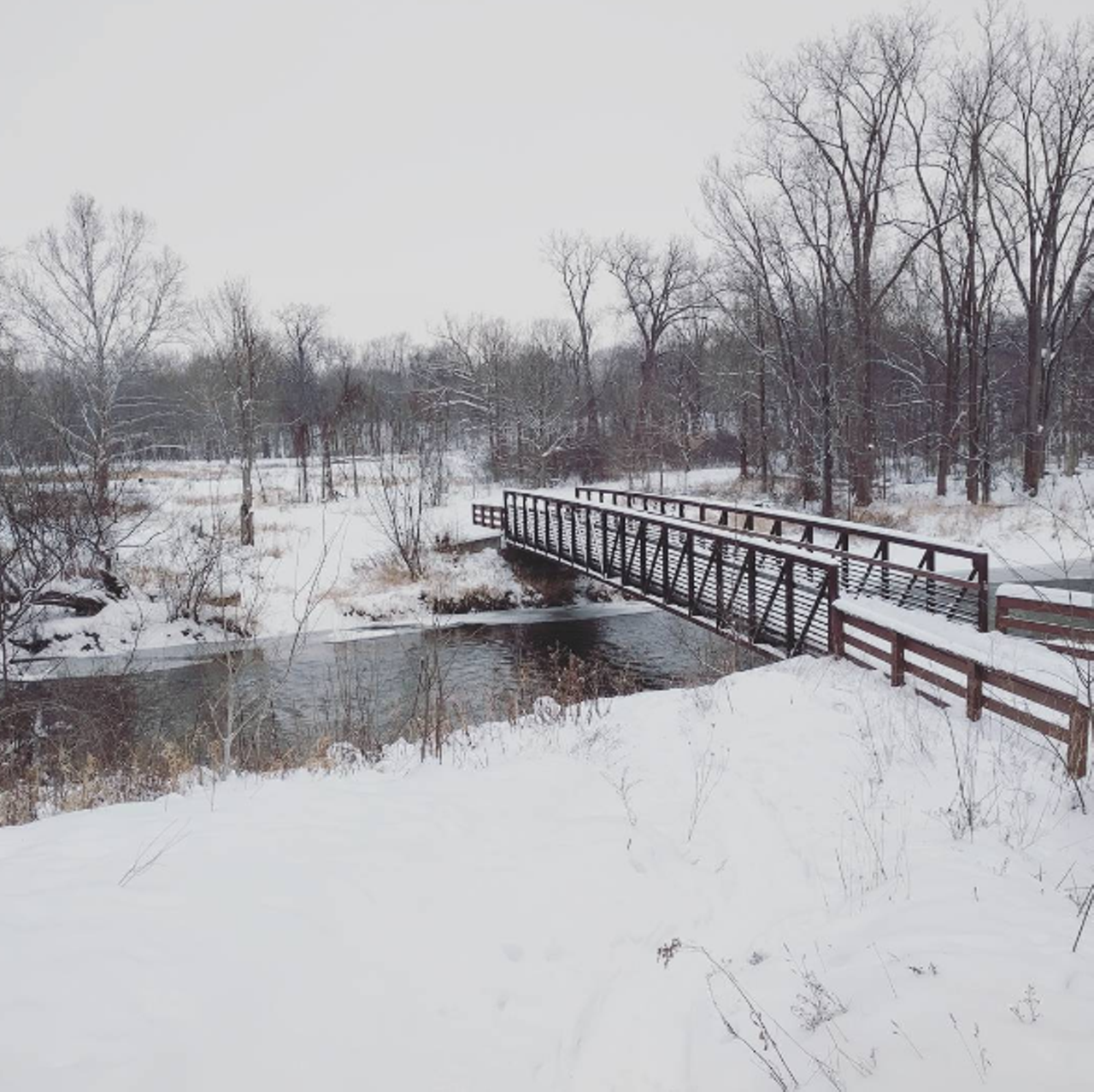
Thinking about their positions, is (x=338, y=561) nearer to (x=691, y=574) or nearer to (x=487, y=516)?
(x=691, y=574)

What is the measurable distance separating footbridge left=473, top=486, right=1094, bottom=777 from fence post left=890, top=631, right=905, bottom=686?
1 cm

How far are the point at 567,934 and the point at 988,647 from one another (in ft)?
17.6

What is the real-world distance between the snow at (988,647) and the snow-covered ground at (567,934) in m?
0.62

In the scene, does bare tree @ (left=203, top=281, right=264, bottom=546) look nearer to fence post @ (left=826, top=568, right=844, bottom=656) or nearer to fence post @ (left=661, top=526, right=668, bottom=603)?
fence post @ (left=661, top=526, right=668, bottom=603)

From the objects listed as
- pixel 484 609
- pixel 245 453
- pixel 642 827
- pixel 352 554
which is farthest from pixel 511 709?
pixel 245 453

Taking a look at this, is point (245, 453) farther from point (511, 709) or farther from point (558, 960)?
point (558, 960)

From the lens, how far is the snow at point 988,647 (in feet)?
19.6

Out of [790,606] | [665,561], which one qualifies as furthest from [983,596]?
[665,561]

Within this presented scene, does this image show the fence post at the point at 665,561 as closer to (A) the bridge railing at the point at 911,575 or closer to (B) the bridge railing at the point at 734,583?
(B) the bridge railing at the point at 734,583

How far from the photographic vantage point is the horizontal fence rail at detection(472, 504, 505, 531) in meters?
25.4

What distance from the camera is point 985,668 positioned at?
6.49 m

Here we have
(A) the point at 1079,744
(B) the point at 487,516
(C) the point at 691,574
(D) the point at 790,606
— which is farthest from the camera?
(B) the point at 487,516

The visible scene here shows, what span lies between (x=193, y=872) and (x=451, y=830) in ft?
5.33

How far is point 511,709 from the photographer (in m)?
10.2
